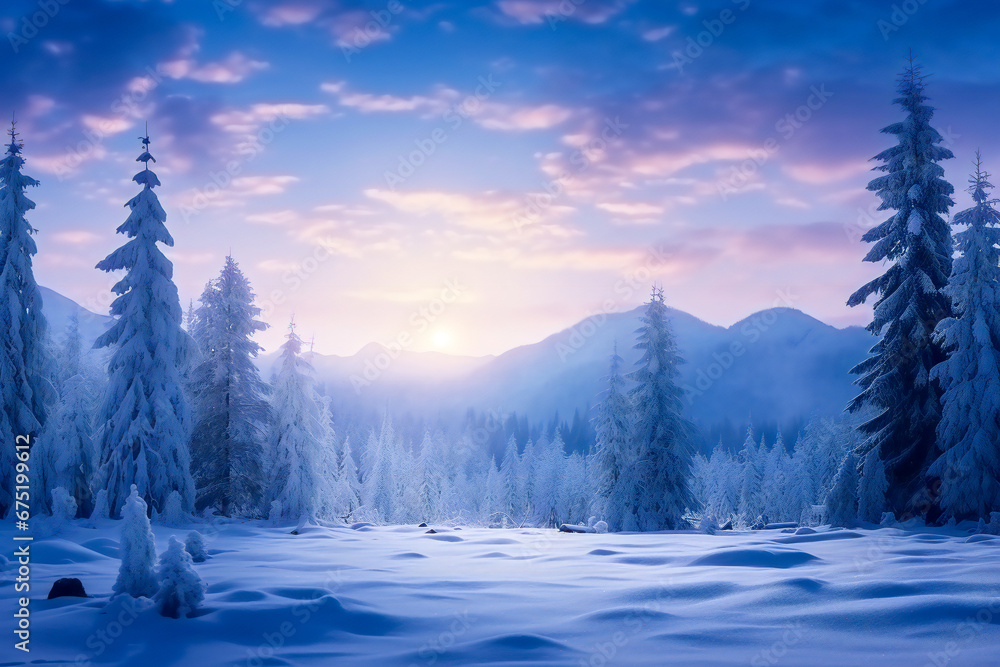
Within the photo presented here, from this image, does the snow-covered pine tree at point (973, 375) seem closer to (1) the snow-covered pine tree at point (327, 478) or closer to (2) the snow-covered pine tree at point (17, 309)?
(1) the snow-covered pine tree at point (327, 478)

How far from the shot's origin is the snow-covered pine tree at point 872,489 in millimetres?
19484

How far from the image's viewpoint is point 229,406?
2686cm

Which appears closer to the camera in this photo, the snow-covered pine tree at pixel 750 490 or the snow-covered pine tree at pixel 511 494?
the snow-covered pine tree at pixel 511 494

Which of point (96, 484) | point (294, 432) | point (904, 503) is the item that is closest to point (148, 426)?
point (96, 484)

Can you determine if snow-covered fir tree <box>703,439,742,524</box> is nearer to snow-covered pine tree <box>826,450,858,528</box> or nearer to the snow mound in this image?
snow-covered pine tree <box>826,450,858,528</box>

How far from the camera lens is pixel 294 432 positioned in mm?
27188

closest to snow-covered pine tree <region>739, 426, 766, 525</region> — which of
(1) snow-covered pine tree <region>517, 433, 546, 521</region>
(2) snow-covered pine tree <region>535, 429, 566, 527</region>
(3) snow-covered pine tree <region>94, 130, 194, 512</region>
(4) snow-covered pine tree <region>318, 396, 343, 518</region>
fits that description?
(2) snow-covered pine tree <region>535, 429, 566, 527</region>

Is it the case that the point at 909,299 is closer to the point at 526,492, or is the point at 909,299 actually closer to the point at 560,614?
the point at 560,614

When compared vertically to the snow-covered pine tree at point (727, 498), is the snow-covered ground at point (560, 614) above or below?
above

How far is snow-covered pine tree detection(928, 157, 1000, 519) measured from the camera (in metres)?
17.6

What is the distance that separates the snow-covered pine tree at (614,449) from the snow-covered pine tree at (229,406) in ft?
58.0

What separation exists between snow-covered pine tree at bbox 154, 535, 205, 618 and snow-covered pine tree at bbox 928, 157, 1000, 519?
63.9ft

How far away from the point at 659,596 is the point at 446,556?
5.91 m

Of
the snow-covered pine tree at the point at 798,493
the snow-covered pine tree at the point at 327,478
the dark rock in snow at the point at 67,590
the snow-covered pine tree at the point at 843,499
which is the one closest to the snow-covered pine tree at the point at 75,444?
the snow-covered pine tree at the point at 327,478
